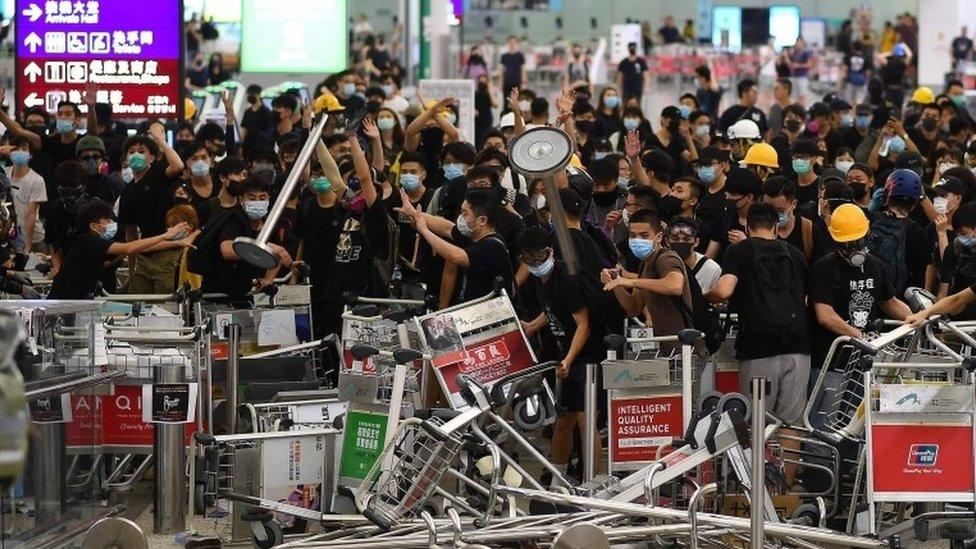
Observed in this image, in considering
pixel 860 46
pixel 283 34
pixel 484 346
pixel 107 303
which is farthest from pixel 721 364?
pixel 860 46

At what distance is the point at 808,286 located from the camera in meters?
11.6

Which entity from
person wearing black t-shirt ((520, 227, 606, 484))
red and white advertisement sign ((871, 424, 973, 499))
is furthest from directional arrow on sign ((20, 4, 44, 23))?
red and white advertisement sign ((871, 424, 973, 499))

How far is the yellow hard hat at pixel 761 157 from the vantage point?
50.2 ft

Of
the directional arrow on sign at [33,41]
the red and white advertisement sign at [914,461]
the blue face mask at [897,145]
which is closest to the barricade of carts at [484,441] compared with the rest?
the red and white advertisement sign at [914,461]

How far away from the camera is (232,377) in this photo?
11750 millimetres

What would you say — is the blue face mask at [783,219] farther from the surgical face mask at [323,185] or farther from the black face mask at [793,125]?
the black face mask at [793,125]

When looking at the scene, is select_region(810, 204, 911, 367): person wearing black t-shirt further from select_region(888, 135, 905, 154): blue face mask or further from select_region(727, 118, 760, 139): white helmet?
select_region(888, 135, 905, 154): blue face mask

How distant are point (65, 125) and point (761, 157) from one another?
633 cm

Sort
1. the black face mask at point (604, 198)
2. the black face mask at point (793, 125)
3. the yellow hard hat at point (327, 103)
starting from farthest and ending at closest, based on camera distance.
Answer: the black face mask at point (793, 125)
the yellow hard hat at point (327, 103)
the black face mask at point (604, 198)

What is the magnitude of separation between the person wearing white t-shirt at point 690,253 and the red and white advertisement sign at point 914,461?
6.71 ft

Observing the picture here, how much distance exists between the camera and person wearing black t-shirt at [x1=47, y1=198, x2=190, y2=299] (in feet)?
41.7

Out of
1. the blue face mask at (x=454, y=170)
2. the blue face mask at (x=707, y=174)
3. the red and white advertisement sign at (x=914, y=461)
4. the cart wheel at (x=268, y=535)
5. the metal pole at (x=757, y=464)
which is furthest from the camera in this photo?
the blue face mask at (x=454, y=170)

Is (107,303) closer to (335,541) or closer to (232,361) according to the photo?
(232,361)

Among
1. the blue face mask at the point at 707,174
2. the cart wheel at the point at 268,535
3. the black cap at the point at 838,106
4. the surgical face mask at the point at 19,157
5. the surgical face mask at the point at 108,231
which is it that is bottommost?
the cart wheel at the point at 268,535
